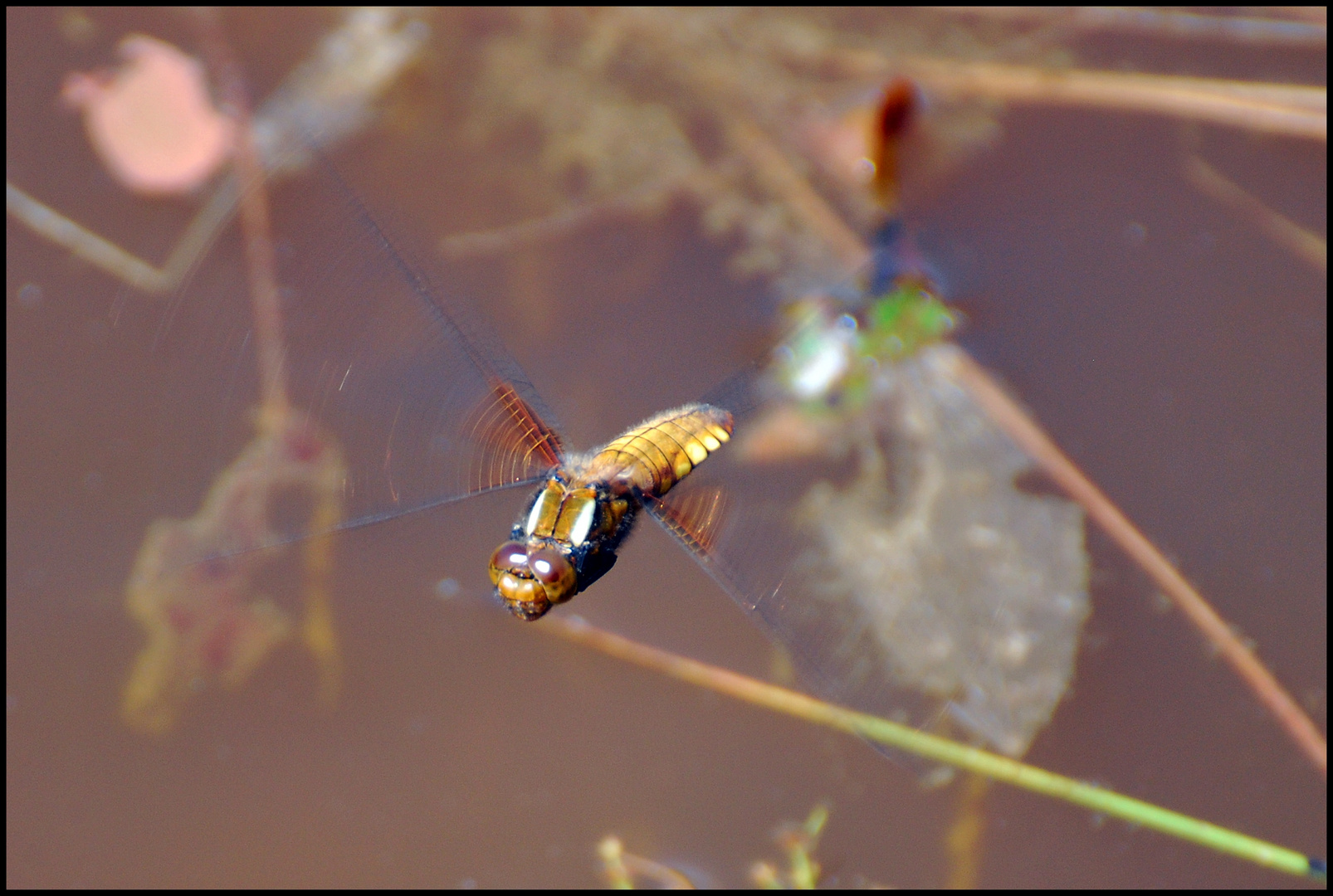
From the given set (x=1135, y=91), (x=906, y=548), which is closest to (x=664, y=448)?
(x=906, y=548)

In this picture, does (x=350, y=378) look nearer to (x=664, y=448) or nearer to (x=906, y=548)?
(x=664, y=448)

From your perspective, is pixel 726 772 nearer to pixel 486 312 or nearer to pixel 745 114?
pixel 486 312

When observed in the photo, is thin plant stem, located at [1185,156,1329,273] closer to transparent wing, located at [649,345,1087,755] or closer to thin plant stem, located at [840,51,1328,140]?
thin plant stem, located at [840,51,1328,140]

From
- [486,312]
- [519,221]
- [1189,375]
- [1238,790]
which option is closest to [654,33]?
[519,221]

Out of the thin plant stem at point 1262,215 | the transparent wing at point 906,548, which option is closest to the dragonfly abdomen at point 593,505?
the transparent wing at point 906,548

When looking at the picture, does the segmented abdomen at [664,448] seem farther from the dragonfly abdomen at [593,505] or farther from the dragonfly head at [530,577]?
the dragonfly head at [530,577]
